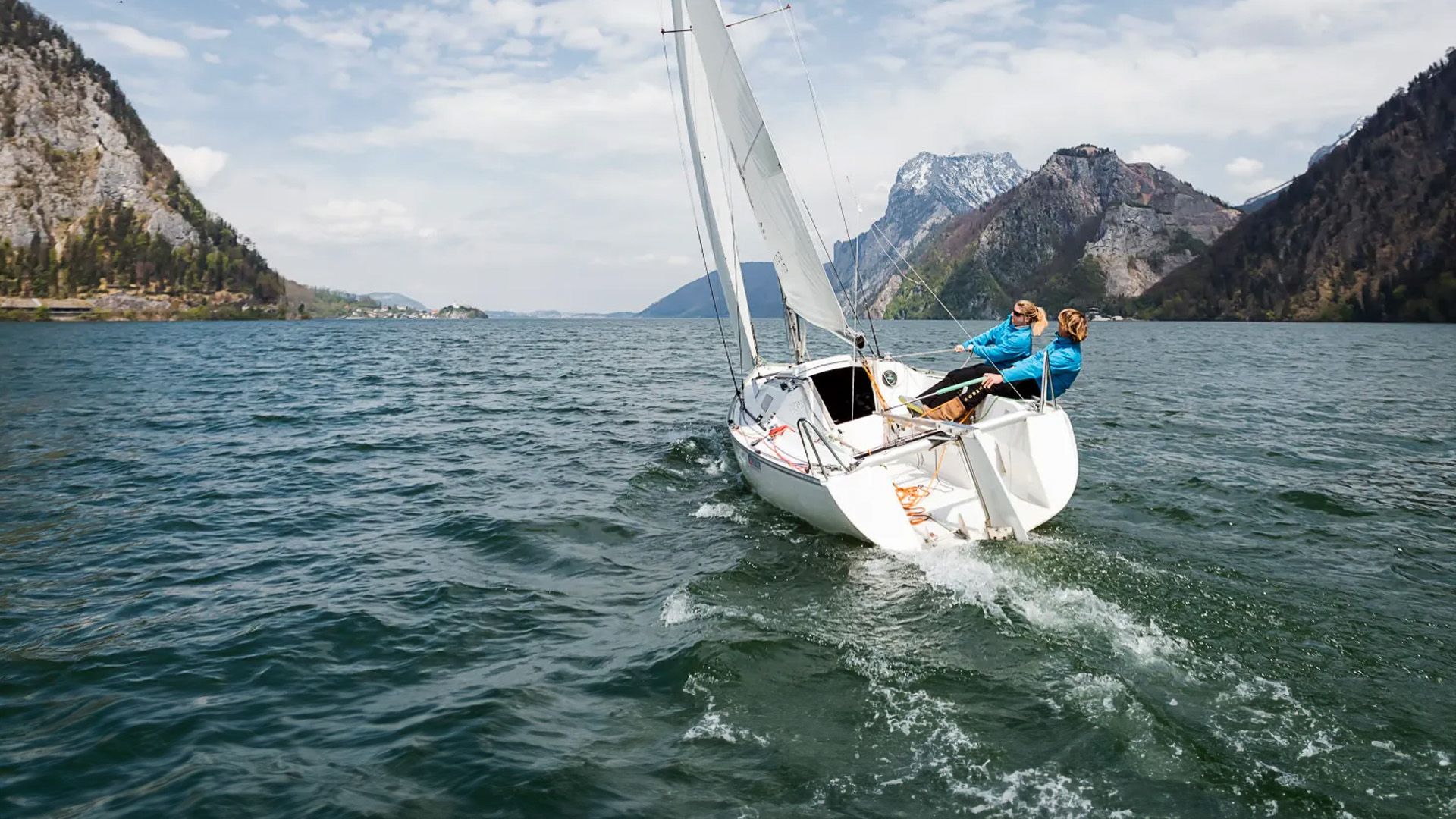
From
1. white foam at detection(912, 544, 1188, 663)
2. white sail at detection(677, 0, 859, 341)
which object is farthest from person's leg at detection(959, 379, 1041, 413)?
white foam at detection(912, 544, 1188, 663)

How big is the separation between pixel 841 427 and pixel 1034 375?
320 cm

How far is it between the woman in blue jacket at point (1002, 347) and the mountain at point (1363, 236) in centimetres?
12902

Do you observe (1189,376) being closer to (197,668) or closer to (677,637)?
(677,637)

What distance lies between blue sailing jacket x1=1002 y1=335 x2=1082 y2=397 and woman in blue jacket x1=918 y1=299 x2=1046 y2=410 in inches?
14.6

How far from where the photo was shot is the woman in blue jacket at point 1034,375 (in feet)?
35.9

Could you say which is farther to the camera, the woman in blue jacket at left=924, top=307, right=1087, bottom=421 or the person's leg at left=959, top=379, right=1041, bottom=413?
the person's leg at left=959, top=379, right=1041, bottom=413

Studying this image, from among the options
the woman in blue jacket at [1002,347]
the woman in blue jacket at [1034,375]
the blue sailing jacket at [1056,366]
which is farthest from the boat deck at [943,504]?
the blue sailing jacket at [1056,366]

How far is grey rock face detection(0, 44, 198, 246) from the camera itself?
152 metres

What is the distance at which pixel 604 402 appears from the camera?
26922 millimetres

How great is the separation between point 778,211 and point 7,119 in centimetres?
21071

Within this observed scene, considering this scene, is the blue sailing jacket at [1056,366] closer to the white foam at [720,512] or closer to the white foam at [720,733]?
the white foam at [720,512]

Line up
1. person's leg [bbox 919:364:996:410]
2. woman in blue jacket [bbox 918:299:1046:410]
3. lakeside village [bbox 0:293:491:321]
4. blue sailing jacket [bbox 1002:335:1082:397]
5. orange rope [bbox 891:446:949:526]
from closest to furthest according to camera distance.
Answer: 1. orange rope [bbox 891:446:949:526]
2. blue sailing jacket [bbox 1002:335:1082:397]
3. woman in blue jacket [bbox 918:299:1046:410]
4. person's leg [bbox 919:364:996:410]
5. lakeside village [bbox 0:293:491:321]

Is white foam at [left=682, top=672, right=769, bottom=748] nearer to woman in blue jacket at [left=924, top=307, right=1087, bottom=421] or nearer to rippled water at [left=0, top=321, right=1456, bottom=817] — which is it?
rippled water at [left=0, top=321, right=1456, bottom=817]

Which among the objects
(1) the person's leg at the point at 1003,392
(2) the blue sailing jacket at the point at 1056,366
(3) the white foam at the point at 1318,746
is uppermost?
(2) the blue sailing jacket at the point at 1056,366
